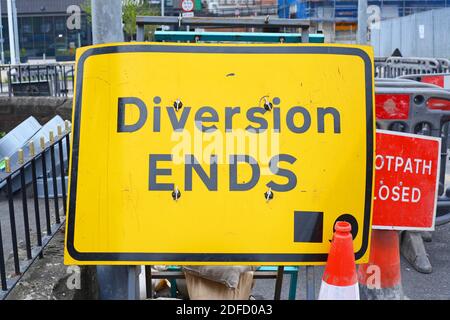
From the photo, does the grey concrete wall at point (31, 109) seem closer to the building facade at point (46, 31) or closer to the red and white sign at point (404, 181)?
the red and white sign at point (404, 181)

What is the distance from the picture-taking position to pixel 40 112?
1107 cm

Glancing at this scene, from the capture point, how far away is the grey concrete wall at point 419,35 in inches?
782

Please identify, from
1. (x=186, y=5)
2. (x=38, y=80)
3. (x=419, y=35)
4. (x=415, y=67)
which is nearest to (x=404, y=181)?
(x=415, y=67)

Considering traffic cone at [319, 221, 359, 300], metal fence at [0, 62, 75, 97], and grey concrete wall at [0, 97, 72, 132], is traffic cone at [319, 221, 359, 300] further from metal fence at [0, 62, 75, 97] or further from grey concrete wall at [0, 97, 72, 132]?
metal fence at [0, 62, 75, 97]

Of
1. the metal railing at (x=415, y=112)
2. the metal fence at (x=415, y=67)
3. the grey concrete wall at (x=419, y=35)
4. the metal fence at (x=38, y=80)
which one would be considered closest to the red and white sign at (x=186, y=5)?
the metal fence at (x=38, y=80)

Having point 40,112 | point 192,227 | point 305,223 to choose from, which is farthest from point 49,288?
point 40,112

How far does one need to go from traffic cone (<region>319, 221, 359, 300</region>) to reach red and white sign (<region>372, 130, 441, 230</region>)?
2.80 feet

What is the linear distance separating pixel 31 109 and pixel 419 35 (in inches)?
631

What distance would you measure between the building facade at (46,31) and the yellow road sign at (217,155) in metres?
46.9

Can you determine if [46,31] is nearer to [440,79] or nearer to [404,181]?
[440,79]

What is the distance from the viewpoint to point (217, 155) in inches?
94.5
